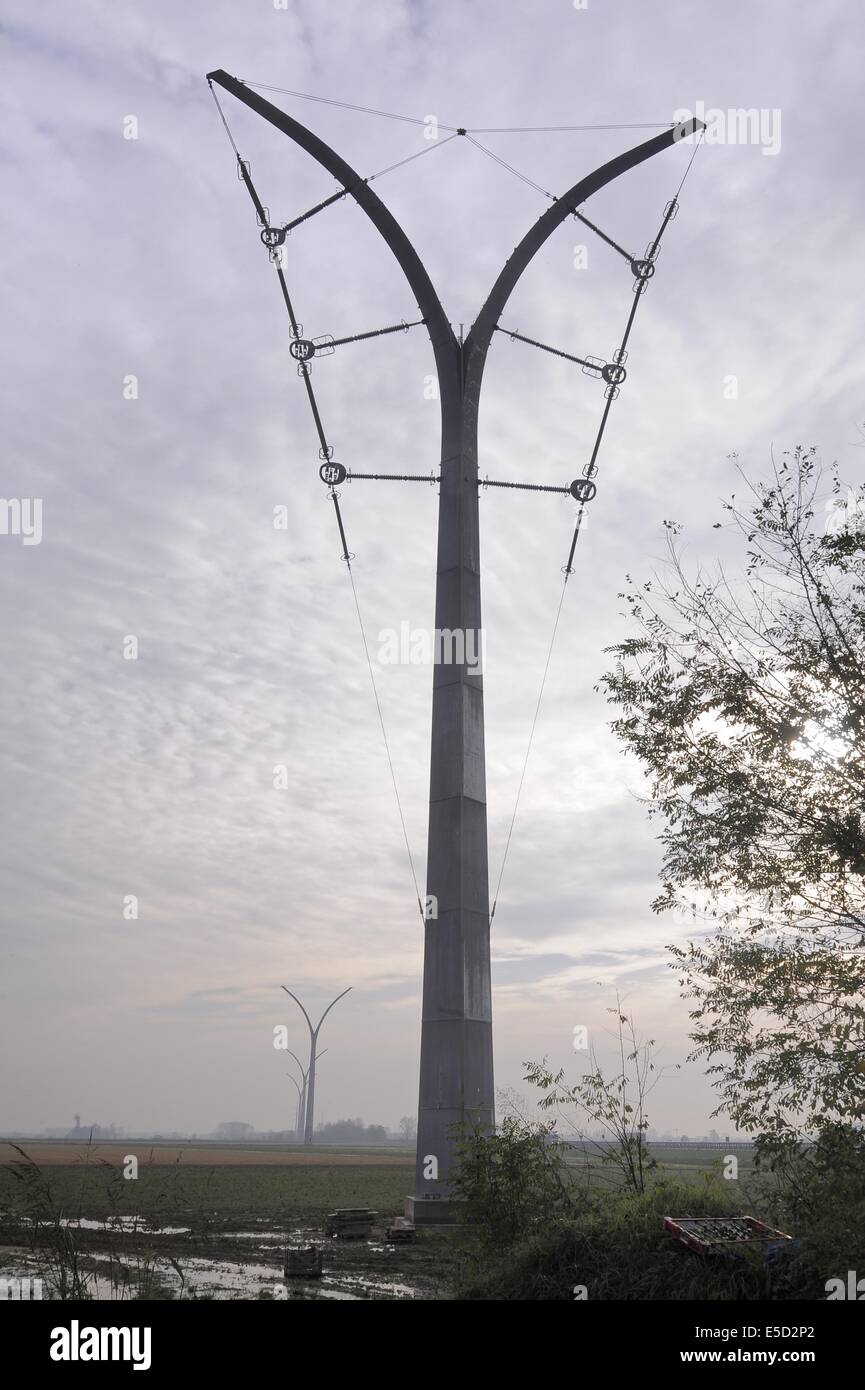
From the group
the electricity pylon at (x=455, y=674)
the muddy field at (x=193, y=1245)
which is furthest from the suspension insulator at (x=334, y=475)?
the muddy field at (x=193, y=1245)

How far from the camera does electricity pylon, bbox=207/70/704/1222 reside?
19109mm

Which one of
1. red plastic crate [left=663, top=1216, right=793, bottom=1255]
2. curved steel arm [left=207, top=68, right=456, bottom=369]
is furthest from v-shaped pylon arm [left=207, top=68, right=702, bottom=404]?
red plastic crate [left=663, top=1216, right=793, bottom=1255]

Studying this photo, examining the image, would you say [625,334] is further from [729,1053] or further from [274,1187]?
[274,1187]

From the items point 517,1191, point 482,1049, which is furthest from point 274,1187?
point 517,1191

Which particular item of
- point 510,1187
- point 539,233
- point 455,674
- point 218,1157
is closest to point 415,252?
point 539,233

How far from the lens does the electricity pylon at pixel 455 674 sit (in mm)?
19109

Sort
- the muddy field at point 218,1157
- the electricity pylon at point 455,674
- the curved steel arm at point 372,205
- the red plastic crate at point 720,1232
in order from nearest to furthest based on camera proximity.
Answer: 1. the red plastic crate at point 720,1232
2. the electricity pylon at point 455,674
3. the curved steel arm at point 372,205
4. the muddy field at point 218,1157

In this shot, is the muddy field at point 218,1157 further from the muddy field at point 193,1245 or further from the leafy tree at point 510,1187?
the leafy tree at point 510,1187

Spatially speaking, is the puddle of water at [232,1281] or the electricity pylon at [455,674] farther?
the electricity pylon at [455,674]

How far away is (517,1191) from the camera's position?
12.8m

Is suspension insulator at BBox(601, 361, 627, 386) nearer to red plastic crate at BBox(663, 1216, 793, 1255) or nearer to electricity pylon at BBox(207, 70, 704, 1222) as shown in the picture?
electricity pylon at BBox(207, 70, 704, 1222)

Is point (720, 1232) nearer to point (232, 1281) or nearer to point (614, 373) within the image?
point (232, 1281)
